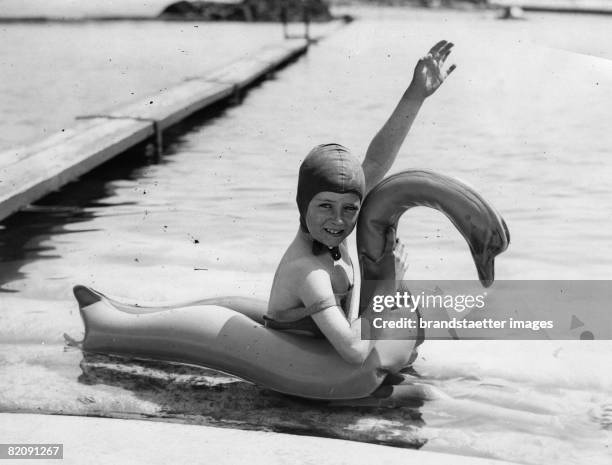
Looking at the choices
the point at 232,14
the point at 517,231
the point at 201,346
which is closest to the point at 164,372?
the point at 201,346

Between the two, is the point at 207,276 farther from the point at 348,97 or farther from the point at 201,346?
the point at 348,97

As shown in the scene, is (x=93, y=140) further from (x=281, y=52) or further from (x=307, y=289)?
(x=281, y=52)

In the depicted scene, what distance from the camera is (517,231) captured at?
6.78 m

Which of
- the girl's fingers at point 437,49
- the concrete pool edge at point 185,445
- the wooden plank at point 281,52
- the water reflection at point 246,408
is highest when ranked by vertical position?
the girl's fingers at point 437,49

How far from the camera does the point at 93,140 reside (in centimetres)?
816

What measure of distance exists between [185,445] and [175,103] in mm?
7608

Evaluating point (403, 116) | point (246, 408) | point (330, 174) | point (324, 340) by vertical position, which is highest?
point (403, 116)

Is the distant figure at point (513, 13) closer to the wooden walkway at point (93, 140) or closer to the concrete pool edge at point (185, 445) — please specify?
the wooden walkway at point (93, 140)

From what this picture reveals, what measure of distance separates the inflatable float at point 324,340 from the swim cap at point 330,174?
7.4 inches

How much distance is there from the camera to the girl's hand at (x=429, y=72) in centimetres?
411

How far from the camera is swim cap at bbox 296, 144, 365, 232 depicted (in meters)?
3.65

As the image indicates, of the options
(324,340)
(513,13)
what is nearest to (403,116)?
(324,340)

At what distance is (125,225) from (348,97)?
7722 mm

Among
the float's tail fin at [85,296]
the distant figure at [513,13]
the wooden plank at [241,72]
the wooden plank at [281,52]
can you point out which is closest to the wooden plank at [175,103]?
the wooden plank at [241,72]
